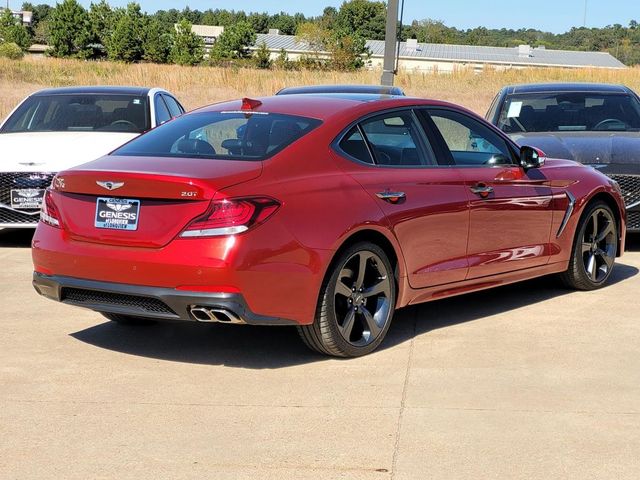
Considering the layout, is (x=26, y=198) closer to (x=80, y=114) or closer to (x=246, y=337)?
(x=80, y=114)

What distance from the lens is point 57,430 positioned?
16.4ft

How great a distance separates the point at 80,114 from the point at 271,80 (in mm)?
25637

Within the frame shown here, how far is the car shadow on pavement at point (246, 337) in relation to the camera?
6.48 meters

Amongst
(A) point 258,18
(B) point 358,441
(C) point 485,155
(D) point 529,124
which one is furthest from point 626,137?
(A) point 258,18

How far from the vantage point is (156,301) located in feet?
19.1

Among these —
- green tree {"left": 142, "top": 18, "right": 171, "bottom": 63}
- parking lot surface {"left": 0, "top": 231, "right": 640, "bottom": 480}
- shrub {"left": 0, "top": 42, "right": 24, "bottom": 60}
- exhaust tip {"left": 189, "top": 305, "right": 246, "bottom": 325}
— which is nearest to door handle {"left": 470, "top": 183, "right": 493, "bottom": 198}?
parking lot surface {"left": 0, "top": 231, "right": 640, "bottom": 480}

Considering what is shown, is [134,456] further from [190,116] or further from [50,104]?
[50,104]

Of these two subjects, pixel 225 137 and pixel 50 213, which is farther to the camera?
pixel 225 137

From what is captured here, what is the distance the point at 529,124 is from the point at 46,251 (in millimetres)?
7038

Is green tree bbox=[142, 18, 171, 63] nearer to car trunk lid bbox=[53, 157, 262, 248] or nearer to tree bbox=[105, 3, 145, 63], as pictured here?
tree bbox=[105, 3, 145, 63]

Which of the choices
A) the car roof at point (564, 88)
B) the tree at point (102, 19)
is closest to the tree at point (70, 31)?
the tree at point (102, 19)

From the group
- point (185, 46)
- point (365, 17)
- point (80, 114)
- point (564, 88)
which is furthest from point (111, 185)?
point (365, 17)

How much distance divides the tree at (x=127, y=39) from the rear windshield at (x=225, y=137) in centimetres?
8214

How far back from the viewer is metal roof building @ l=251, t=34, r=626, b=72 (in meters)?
96.8
